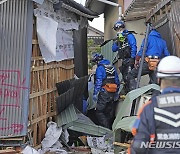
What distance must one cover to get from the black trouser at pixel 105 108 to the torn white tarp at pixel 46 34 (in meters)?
2.70

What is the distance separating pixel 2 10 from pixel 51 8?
184 centimetres

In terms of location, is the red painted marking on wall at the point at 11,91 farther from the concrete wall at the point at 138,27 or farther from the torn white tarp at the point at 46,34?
the concrete wall at the point at 138,27

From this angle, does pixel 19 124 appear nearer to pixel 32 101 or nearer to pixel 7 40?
pixel 32 101

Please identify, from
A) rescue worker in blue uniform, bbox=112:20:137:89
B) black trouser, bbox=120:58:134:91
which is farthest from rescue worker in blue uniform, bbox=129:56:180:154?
black trouser, bbox=120:58:134:91

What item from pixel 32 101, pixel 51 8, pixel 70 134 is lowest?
pixel 70 134

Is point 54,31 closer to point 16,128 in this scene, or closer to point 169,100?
point 16,128

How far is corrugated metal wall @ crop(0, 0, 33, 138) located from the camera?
24.5 ft

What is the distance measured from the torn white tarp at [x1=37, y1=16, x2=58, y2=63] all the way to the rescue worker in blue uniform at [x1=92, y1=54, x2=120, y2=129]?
2.49 m

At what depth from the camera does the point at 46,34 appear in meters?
8.22

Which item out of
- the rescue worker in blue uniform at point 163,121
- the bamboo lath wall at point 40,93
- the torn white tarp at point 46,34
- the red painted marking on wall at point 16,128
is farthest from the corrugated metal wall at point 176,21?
the rescue worker in blue uniform at point 163,121

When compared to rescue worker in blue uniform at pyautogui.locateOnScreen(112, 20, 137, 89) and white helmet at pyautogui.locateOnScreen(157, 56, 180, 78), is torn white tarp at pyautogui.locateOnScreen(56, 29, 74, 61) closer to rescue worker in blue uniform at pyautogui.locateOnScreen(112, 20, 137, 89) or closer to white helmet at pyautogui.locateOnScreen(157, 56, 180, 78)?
rescue worker in blue uniform at pyautogui.locateOnScreen(112, 20, 137, 89)

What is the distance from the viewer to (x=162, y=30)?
9211 millimetres

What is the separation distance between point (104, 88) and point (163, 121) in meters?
7.06

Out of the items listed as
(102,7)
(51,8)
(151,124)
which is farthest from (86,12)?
(151,124)
